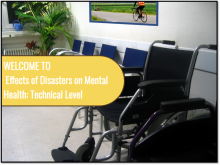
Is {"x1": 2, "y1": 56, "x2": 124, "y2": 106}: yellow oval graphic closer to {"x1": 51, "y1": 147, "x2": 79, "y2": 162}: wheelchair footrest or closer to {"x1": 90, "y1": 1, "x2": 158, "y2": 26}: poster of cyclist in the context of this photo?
{"x1": 51, "y1": 147, "x2": 79, "y2": 162}: wheelchair footrest

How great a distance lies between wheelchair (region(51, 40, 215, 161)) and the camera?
1.42 m

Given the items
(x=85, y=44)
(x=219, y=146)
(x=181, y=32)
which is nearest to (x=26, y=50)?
(x=85, y=44)

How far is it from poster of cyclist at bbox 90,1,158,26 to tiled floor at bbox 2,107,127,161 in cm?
129

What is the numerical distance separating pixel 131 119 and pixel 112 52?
5.85 feet

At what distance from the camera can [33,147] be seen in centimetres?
196

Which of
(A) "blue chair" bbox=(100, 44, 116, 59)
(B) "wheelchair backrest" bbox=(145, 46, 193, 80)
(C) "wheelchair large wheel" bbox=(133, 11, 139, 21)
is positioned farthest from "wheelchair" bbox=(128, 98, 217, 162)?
(A) "blue chair" bbox=(100, 44, 116, 59)

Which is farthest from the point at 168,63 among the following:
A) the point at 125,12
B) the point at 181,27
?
the point at 125,12

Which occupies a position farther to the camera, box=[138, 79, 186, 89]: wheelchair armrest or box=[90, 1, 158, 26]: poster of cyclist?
box=[90, 1, 158, 26]: poster of cyclist

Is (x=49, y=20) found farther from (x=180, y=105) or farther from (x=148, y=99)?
(x=180, y=105)

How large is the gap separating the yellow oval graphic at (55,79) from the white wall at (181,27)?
72cm

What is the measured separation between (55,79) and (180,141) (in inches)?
58.2

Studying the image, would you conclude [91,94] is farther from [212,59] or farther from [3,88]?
[212,59]

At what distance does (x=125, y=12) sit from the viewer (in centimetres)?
289

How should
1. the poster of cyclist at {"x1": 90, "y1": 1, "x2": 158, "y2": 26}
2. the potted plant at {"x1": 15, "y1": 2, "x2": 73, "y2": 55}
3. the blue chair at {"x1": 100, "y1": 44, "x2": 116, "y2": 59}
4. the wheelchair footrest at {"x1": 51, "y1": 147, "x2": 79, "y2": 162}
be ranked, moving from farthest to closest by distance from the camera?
the potted plant at {"x1": 15, "y1": 2, "x2": 73, "y2": 55}
the blue chair at {"x1": 100, "y1": 44, "x2": 116, "y2": 59}
the poster of cyclist at {"x1": 90, "y1": 1, "x2": 158, "y2": 26}
the wheelchair footrest at {"x1": 51, "y1": 147, "x2": 79, "y2": 162}
